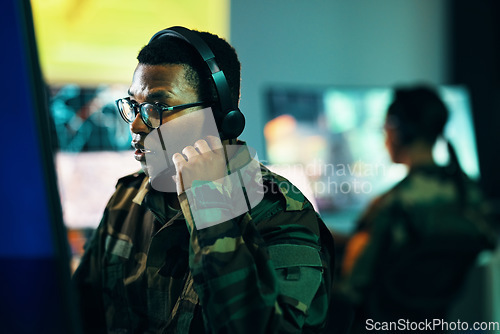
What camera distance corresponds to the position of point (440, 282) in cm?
149

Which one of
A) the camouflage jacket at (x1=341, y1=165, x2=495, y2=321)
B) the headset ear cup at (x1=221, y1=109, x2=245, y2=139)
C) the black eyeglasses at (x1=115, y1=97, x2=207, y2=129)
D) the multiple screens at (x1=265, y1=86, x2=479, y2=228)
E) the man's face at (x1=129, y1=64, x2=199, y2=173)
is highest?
the man's face at (x1=129, y1=64, x2=199, y2=173)

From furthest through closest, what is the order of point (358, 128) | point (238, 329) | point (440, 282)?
point (358, 128)
point (440, 282)
point (238, 329)

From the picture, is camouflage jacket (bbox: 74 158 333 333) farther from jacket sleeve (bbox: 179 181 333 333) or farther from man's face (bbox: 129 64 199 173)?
man's face (bbox: 129 64 199 173)

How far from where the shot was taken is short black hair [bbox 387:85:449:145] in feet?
5.91

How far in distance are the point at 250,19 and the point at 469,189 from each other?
3.61 feet

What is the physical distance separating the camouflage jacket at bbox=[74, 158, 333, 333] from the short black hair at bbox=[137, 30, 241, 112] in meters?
0.15

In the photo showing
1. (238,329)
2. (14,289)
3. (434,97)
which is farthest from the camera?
(434,97)

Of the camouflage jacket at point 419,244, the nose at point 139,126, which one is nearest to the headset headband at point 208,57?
the nose at point 139,126

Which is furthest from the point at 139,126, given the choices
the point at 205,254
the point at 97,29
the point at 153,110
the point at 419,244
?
the point at 419,244

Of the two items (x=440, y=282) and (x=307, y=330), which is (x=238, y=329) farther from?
(x=440, y=282)

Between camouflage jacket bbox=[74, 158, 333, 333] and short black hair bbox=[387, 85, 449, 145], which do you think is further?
short black hair bbox=[387, 85, 449, 145]

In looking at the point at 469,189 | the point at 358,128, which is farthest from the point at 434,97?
the point at 358,128

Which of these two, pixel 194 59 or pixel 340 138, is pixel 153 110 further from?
pixel 340 138

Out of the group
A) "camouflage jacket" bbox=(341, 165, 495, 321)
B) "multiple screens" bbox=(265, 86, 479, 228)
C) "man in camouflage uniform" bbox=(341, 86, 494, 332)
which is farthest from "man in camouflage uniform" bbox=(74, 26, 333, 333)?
"multiple screens" bbox=(265, 86, 479, 228)
